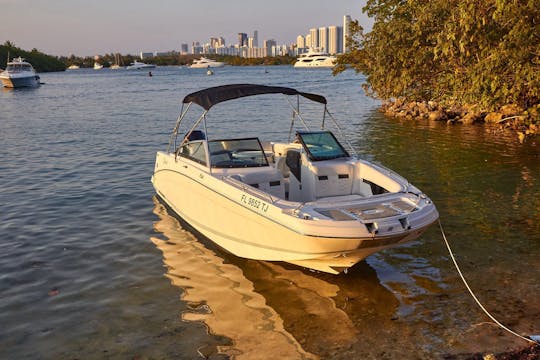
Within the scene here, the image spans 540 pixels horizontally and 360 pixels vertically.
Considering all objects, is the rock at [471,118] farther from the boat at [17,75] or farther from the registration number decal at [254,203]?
the boat at [17,75]

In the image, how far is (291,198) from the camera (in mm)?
10398

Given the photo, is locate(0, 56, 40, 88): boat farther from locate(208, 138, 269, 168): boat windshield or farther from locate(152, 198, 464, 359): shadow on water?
locate(152, 198, 464, 359): shadow on water

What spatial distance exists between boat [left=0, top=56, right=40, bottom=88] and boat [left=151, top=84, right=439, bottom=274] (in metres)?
63.9

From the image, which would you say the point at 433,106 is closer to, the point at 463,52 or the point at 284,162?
the point at 463,52

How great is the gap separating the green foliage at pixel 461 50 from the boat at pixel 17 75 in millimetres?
54473

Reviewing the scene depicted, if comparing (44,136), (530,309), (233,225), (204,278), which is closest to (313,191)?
(233,225)

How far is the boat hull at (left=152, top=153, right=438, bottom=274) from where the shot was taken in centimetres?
714

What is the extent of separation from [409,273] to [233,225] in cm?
330

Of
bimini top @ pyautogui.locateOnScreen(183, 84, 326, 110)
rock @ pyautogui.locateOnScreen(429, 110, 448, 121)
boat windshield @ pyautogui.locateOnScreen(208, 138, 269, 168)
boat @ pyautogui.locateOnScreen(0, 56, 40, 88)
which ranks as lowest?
rock @ pyautogui.locateOnScreen(429, 110, 448, 121)

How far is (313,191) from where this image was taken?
9.81 meters

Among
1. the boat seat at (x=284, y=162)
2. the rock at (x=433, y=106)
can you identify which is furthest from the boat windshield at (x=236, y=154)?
the rock at (x=433, y=106)

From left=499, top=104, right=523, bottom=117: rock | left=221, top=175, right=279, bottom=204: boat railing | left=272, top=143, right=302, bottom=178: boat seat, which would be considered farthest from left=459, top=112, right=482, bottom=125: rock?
left=221, top=175, right=279, bottom=204: boat railing

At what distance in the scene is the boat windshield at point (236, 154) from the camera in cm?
1008

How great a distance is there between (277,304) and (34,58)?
160980 mm
